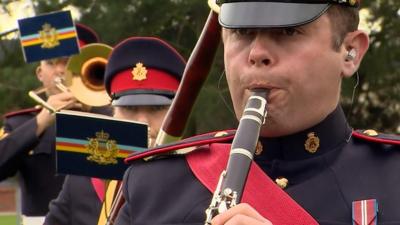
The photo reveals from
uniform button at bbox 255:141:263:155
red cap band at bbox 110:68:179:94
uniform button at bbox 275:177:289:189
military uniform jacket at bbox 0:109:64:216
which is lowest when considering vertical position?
military uniform jacket at bbox 0:109:64:216

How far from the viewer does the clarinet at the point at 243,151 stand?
2.56m

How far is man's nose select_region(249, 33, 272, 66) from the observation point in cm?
266

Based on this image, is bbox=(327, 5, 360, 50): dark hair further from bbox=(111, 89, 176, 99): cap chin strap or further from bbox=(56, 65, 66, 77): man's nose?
bbox=(56, 65, 66, 77): man's nose

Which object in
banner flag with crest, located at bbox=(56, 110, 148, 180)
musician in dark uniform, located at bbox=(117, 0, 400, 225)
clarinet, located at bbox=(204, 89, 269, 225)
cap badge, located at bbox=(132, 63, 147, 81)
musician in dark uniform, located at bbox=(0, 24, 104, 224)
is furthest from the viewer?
musician in dark uniform, located at bbox=(0, 24, 104, 224)

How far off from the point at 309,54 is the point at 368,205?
15.0 inches

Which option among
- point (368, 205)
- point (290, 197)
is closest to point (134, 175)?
point (290, 197)

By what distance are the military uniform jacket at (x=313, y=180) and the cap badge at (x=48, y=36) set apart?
16.1ft

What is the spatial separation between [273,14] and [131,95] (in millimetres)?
2795

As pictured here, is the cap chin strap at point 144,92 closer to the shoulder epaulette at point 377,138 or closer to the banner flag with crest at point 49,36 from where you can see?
the banner flag with crest at point 49,36

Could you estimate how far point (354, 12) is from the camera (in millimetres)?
2836

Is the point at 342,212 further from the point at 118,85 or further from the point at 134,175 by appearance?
the point at 118,85

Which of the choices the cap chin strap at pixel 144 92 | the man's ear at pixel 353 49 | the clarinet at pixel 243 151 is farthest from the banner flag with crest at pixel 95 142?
the clarinet at pixel 243 151

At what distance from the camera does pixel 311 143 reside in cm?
285

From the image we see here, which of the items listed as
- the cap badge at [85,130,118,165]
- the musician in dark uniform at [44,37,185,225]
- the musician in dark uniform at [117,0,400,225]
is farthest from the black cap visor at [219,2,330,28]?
the musician in dark uniform at [44,37,185,225]
